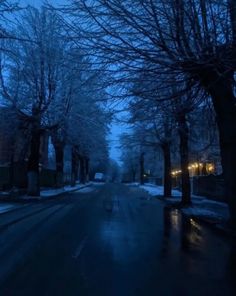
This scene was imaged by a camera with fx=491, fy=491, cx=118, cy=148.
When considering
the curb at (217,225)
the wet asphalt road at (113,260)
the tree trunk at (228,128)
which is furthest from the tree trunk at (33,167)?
the tree trunk at (228,128)

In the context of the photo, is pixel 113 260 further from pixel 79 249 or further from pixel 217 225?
pixel 217 225

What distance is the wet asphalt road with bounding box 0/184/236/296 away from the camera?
7715mm

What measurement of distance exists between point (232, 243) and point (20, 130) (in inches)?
1059

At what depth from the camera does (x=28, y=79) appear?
35594 mm

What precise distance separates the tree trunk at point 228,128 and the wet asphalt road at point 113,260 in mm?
1495

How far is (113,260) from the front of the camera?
33.3ft

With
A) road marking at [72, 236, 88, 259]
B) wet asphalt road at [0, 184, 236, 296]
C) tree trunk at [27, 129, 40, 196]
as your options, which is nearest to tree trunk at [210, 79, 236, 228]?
wet asphalt road at [0, 184, 236, 296]

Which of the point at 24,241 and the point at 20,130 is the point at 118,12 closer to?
the point at 24,241

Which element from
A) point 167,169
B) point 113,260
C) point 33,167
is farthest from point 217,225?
point 33,167

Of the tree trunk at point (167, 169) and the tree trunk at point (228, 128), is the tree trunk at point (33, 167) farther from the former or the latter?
the tree trunk at point (228, 128)

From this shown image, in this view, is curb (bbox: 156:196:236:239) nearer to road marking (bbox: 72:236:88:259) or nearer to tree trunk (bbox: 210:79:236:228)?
tree trunk (bbox: 210:79:236:228)

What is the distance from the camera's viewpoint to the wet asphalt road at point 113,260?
771 cm

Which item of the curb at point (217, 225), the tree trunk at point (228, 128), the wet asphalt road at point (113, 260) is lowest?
the wet asphalt road at point (113, 260)

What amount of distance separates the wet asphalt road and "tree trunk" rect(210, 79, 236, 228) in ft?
4.91
